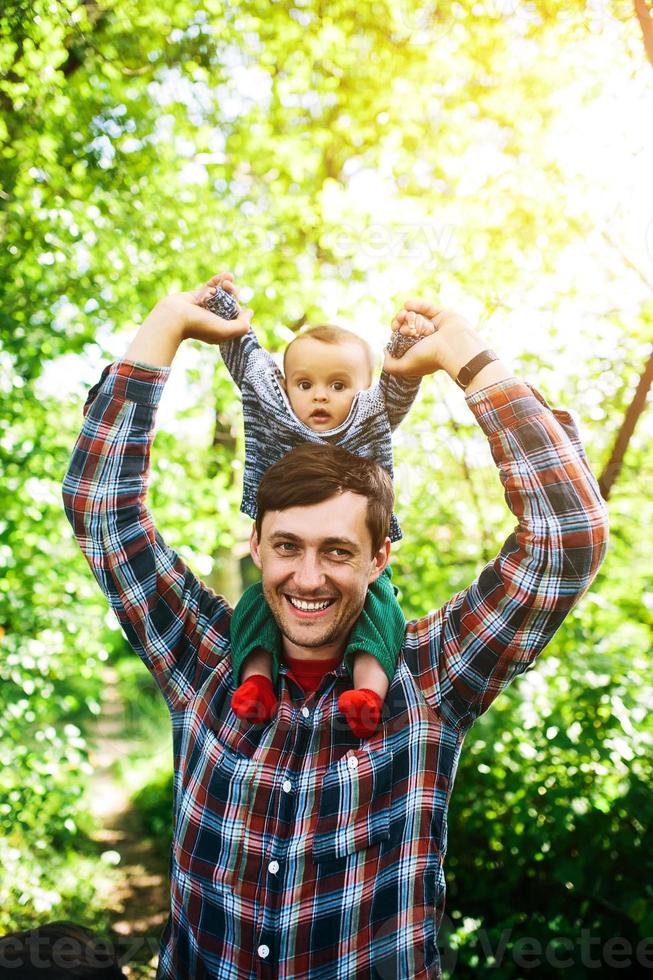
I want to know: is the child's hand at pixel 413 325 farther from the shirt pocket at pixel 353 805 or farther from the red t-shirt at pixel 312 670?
the shirt pocket at pixel 353 805

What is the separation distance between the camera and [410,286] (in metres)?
3.73

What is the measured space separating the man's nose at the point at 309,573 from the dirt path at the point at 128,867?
266 cm

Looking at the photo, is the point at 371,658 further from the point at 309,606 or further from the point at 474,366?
the point at 474,366

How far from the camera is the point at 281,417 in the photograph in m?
1.68

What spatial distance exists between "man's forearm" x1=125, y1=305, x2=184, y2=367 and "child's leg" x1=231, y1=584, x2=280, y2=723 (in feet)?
1.63

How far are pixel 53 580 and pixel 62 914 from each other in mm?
1522

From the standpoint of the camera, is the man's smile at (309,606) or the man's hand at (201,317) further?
the man's hand at (201,317)

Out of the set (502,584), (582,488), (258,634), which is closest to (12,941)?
(258,634)

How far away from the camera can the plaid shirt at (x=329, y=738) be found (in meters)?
1.38

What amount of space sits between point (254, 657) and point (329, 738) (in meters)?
0.21

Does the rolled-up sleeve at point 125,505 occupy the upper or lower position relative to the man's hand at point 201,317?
lower

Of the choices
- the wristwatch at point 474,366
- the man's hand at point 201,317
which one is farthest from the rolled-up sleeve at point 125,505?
the wristwatch at point 474,366

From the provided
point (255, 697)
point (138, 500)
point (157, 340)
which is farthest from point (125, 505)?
point (255, 697)

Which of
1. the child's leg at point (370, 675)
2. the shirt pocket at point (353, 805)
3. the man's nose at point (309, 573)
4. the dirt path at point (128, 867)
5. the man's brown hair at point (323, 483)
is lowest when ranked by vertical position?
the dirt path at point (128, 867)
